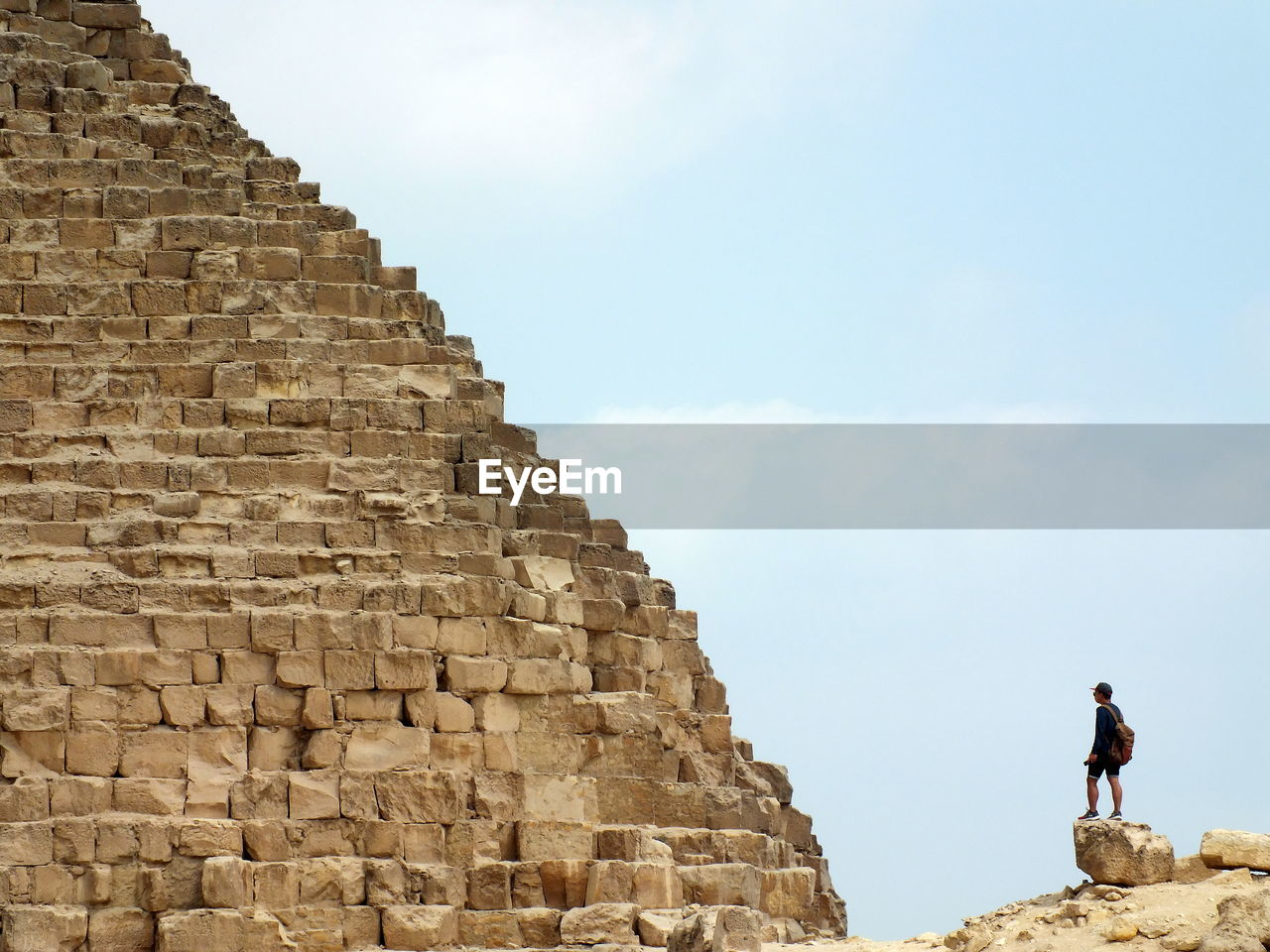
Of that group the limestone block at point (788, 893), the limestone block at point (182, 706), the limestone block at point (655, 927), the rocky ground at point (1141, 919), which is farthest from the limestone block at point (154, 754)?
the rocky ground at point (1141, 919)

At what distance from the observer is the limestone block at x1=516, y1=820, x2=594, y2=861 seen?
68.9ft

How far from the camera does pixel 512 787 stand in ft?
69.6

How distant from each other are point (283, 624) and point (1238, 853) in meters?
8.42

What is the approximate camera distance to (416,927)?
20188mm

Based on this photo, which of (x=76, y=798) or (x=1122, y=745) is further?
(x=1122, y=745)

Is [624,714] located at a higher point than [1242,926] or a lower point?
higher

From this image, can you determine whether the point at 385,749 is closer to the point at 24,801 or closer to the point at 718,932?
the point at 24,801

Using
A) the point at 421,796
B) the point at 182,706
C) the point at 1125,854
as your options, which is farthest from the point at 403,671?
the point at 1125,854

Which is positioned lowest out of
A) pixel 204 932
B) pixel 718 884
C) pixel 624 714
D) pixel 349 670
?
pixel 204 932

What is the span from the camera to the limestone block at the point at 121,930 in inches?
788

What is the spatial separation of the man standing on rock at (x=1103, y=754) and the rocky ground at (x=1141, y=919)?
3.65ft

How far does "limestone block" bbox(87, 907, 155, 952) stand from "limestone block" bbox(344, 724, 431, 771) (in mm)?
2051

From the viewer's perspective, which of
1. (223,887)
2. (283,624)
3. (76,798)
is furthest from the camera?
(283,624)

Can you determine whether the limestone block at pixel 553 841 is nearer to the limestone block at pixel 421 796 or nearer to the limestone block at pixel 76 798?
the limestone block at pixel 421 796
